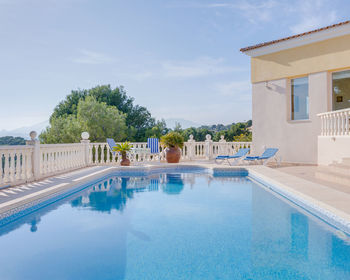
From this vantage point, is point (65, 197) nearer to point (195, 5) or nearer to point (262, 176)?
point (262, 176)

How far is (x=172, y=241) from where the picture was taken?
3.38 m

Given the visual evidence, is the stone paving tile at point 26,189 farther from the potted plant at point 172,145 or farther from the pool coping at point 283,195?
the potted plant at point 172,145

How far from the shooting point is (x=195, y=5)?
13961mm

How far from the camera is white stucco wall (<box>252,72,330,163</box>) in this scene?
9688 mm

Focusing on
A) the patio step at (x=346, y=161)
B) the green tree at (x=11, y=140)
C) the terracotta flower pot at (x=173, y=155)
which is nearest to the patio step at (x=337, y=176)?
the patio step at (x=346, y=161)

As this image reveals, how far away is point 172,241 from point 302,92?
8945 millimetres

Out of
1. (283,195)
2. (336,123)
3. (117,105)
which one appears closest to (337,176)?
(283,195)

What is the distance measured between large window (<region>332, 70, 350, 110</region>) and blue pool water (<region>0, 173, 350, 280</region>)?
600cm

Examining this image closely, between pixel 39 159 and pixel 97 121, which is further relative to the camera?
pixel 97 121

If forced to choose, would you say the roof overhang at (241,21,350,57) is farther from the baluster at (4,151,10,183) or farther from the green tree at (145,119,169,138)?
the green tree at (145,119,169,138)

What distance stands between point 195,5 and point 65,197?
39.9ft

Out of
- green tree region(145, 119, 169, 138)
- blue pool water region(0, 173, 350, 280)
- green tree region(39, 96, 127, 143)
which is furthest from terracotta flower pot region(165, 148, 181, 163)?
green tree region(145, 119, 169, 138)

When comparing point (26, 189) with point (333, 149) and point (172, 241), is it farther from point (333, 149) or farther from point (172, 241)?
point (333, 149)

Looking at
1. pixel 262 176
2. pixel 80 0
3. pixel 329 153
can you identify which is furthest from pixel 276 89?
pixel 80 0
